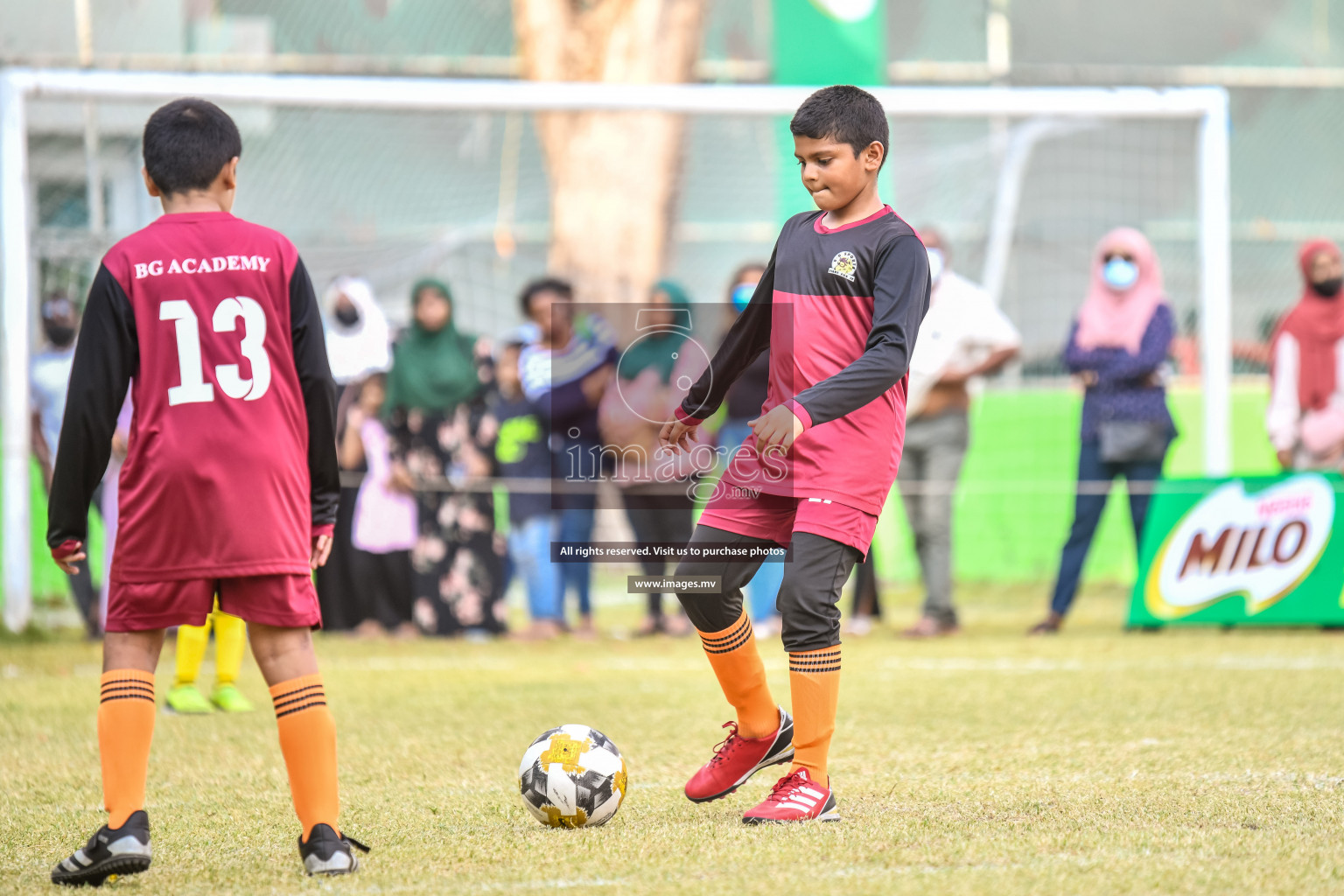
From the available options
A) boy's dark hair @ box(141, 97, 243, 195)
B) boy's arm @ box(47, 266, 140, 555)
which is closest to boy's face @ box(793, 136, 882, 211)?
boy's dark hair @ box(141, 97, 243, 195)

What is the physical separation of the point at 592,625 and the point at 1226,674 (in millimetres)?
3857

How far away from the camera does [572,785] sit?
3762mm

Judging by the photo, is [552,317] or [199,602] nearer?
[199,602]

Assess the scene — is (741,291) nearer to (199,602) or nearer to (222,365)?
(222,365)

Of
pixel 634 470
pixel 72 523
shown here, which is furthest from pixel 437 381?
pixel 72 523

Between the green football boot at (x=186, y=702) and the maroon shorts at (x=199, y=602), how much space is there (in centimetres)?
301

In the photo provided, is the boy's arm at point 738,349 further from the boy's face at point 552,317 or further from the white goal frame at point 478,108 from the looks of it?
the white goal frame at point 478,108

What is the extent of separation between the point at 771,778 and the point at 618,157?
914cm

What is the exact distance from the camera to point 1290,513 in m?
8.61

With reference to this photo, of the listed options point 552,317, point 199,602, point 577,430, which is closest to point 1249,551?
point 577,430

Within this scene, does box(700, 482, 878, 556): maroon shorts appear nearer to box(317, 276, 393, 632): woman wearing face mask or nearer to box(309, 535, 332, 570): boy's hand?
box(309, 535, 332, 570): boy's hand

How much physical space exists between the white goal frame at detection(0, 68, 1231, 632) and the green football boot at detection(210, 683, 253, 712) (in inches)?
132

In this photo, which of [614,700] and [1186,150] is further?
[1186,150]

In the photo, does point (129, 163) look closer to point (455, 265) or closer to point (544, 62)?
point (455, 265)
